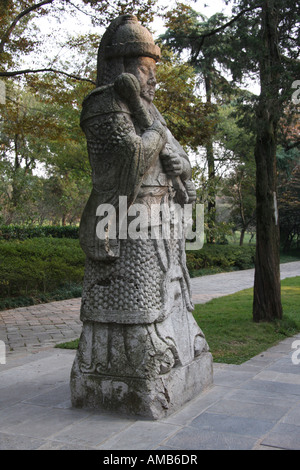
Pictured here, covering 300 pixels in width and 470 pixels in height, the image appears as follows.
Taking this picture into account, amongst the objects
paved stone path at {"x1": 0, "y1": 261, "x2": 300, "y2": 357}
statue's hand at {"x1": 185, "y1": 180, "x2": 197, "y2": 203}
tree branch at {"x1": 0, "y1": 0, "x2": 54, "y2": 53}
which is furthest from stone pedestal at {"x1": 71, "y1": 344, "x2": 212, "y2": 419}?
tree branch at {"x1": 0, "y1": 0, "x2": 54, "y2": 53}

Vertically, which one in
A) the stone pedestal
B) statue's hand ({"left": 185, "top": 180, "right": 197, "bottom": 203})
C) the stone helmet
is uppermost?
the stone helmet

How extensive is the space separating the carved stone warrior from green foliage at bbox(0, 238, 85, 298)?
7769 mm

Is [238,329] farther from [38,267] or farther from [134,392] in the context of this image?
→ [38,267]

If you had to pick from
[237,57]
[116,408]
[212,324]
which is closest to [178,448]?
[116,408]

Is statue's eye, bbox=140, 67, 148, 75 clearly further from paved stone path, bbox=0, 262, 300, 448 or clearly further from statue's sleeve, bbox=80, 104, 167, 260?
paved stone path, bbox=0, 262, 300, 448

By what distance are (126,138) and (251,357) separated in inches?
136

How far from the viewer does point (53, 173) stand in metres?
33.4

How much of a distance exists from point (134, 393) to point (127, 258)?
99cm

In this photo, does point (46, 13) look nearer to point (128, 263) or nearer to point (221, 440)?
point (128, 263)

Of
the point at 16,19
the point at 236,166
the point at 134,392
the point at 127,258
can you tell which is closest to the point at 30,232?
the point at 236,166

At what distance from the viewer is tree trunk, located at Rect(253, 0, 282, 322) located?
7.93 meters

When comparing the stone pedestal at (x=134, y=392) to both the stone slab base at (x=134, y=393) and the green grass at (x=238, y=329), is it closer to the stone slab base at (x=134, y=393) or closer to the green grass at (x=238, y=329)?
the stone slab base at (x=134, y=393)

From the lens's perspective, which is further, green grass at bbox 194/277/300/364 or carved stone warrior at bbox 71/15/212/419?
green grass at bbox 194/277/300/364

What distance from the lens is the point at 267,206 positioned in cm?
795
